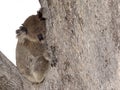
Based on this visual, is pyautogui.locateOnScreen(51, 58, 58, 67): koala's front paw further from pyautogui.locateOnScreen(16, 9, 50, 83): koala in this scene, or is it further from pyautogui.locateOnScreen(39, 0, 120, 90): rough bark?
pyautogui.locateOnScreen(16, 9, 50, 83): koala

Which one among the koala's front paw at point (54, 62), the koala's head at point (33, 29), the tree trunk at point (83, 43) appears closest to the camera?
the tree trunk at point (83, 43)

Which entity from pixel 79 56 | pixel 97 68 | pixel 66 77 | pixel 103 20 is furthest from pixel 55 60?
pixel 103 20

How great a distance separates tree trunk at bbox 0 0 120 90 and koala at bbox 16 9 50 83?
1.00 feet

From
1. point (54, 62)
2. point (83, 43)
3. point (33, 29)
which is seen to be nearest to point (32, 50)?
point (33, 29)

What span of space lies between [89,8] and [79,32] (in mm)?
363

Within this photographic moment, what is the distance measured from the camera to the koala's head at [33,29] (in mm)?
4875

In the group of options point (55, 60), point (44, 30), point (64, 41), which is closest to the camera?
point (64, 41)

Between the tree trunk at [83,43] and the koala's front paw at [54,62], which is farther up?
the tree trunk at [83,43]

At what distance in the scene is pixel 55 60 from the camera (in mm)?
4410

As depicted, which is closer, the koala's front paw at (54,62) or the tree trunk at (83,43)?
the tree trunk at (83,43)

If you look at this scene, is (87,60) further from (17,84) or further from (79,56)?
(17,84)

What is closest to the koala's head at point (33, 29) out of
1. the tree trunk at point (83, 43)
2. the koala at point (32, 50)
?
the koala at point (32, 50)

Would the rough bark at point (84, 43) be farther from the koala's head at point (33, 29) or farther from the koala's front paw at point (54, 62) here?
the koala's head at point (33, 29)

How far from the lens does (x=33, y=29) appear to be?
5117 millimetres
